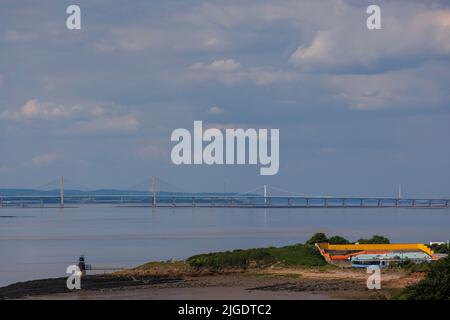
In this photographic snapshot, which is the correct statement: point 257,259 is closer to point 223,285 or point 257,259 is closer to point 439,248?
point 223,285

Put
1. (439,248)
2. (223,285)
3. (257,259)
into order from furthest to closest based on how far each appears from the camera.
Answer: (439,248), (257,259), (223,285)

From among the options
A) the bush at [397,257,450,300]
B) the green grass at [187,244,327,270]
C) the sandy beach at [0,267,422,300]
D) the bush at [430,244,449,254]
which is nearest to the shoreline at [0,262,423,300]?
the sandy beach at [0,267,422,300]

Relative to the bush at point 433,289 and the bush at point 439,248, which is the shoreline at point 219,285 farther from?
the bush at point 439,248

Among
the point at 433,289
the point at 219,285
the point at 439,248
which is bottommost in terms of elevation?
the point at 219,285

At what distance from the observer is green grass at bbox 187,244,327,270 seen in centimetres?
2134

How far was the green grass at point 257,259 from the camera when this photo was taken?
840 inches

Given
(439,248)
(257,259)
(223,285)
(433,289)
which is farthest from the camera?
(439,248)

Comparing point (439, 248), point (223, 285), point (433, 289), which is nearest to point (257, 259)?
point (223, 285)

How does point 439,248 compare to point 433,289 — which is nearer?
point 433,289

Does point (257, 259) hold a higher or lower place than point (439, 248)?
lower

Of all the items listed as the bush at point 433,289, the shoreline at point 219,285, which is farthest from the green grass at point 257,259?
the bush at point 433,289

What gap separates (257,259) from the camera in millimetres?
21703
